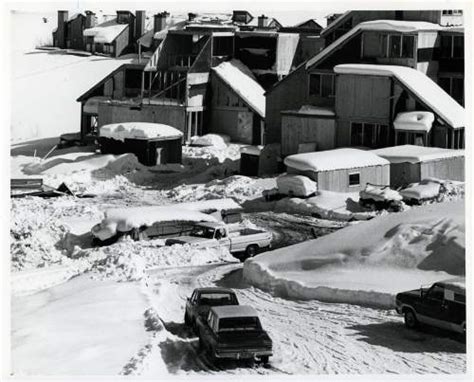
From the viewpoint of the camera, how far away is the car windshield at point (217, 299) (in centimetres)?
2161

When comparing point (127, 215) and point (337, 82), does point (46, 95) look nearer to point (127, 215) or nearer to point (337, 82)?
point (337, 82)

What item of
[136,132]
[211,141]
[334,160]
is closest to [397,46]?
[334,160]

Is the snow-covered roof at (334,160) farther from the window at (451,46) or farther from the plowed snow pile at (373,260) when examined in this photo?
the plowed snow pile at (373,260)

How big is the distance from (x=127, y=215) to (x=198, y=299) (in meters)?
8.44

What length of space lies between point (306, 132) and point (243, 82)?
410 inches

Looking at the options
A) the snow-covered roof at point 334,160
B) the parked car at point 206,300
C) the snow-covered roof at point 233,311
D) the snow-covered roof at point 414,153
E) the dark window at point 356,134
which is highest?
the dark window at point 356,134

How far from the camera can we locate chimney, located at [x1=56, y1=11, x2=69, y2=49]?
45.1 meters

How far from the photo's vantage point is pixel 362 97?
134ft

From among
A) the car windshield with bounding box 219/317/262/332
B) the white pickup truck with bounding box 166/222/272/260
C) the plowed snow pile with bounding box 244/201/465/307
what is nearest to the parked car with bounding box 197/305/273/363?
the car windshield with bounding box 219/317/262/332

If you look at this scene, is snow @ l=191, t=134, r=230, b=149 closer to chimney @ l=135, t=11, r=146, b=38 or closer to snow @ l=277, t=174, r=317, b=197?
chimney @ l=135, t=11, r=146, b=38

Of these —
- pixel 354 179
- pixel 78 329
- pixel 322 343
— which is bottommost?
pixel 322 343

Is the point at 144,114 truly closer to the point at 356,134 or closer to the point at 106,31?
the point at 106,31

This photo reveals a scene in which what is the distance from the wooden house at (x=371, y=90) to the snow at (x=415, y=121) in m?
0.32

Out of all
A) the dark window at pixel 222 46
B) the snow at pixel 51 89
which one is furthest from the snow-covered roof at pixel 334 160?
the dark window at pixel 222 46
